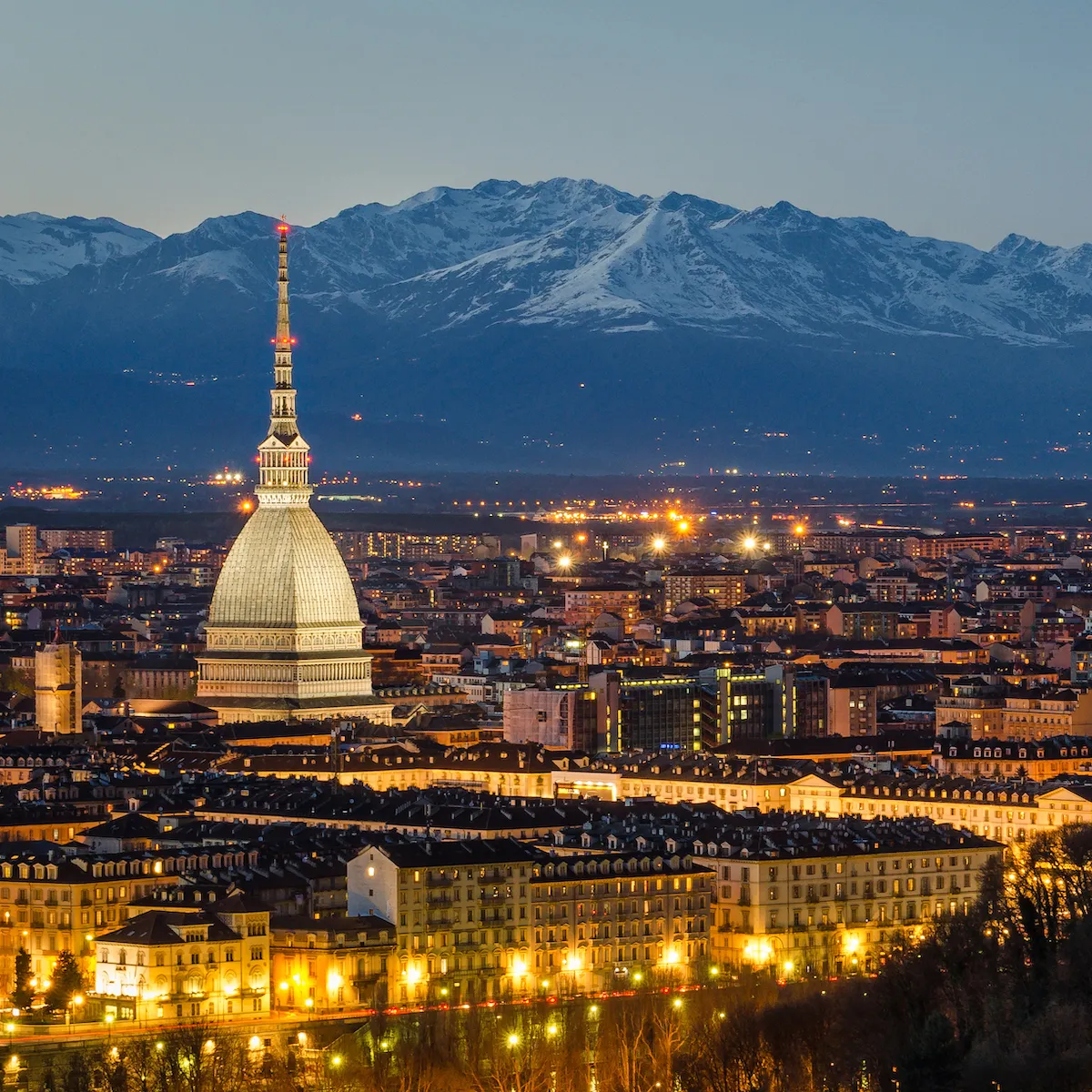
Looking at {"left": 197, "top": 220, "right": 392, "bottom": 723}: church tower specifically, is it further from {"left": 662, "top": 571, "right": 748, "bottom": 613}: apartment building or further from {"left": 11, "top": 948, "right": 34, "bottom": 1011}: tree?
{"left": 662, "top": 571, "right": 748, "bottom": 613}: apartment building

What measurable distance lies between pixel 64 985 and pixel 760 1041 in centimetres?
1251

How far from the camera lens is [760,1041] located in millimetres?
55500

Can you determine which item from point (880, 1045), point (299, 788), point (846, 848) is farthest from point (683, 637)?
point (880, 1045)

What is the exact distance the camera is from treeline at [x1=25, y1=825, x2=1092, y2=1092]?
51.3 metres

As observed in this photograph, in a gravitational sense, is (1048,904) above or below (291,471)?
below

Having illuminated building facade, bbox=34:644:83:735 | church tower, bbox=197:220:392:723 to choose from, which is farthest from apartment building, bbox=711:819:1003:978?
church tower, bbox=197:220:392:723

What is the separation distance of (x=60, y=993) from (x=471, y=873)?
30.4ft

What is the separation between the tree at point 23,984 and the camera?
62.1m

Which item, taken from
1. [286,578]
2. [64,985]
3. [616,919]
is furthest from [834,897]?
[286,578]

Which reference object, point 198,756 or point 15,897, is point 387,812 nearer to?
point 15,897

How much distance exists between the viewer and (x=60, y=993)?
204ft

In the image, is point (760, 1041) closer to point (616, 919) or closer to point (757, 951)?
point (616, 919)

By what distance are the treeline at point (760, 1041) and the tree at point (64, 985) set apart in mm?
3568

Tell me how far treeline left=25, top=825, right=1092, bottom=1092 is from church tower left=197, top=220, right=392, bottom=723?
61538 millimetres
